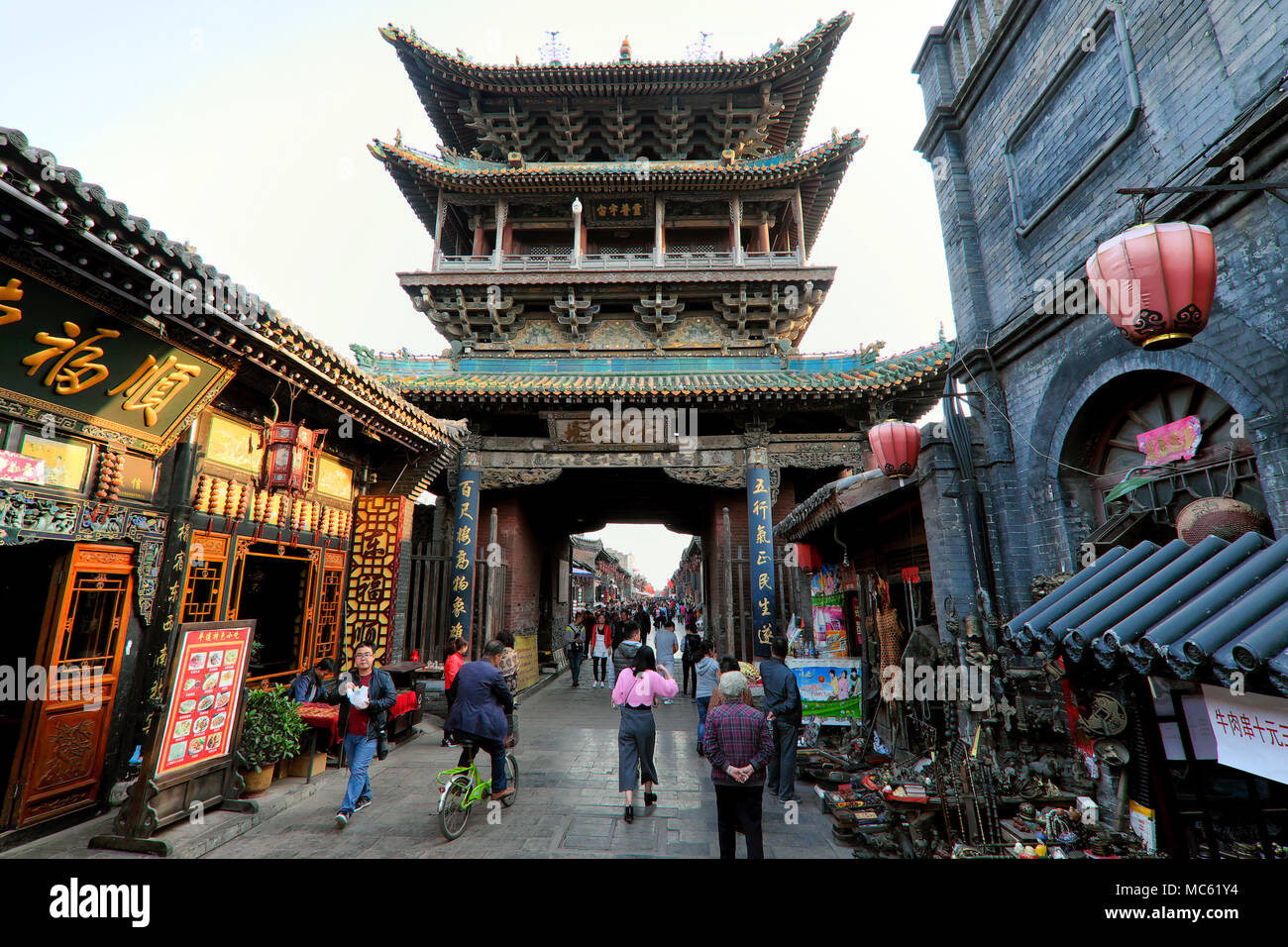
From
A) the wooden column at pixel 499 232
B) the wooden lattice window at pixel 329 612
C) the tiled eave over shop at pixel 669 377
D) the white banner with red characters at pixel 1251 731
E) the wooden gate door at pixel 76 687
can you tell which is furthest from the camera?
the wooden column at pixel 499 232

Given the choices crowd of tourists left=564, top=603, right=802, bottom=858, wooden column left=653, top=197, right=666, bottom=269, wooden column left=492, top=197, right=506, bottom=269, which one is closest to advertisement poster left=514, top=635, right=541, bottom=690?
crowd of tourists left=564, top=603, right=802, bottom=858

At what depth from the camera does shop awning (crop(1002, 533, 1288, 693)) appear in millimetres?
2758

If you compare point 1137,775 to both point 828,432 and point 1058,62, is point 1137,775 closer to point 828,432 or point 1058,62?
point 1058,62

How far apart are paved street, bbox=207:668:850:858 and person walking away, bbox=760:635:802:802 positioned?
0.30 m

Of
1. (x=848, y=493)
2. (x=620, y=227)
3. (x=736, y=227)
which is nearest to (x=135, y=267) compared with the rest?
(x=848, y=493)

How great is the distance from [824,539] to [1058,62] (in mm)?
7325

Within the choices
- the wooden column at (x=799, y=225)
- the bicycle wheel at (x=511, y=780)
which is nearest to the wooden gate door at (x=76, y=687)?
the bicycle wheel at (x=511, y=780)

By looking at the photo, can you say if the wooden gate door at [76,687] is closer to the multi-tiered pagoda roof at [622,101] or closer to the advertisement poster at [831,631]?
the advertisement poster at [831,631]

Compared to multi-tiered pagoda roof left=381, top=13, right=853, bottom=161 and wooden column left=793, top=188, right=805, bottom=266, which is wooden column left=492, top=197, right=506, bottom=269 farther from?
wooden column left=793, top=188, right=805, bottom=266

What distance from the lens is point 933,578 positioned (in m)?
6.55

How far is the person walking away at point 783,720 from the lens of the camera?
20.1 ft

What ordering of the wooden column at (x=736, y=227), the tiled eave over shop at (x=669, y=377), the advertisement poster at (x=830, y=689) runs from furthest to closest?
the wooden column at (x=736, y=227) < the tiled eave over shop at (x=669, y=377) < the advertisement poster at (x=830, y=689)

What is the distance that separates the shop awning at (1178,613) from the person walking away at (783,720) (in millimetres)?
2425
